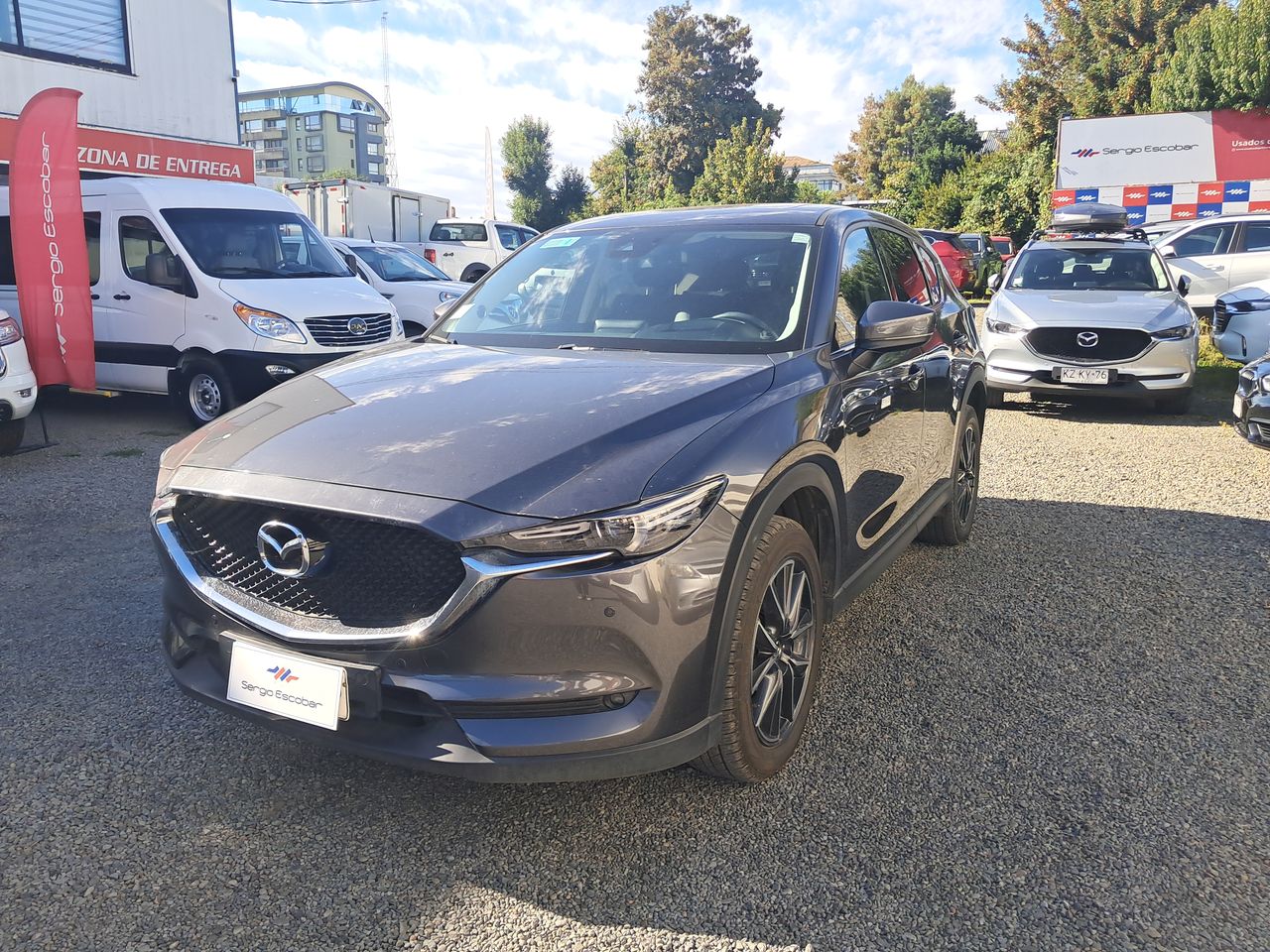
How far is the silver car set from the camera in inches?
322

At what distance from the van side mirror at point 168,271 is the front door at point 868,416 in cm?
659

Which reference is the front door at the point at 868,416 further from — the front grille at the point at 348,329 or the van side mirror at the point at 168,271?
the van side mirror at the point at 168,271

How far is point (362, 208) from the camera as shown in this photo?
66.8 ft

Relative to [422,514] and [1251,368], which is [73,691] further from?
[1251,368]

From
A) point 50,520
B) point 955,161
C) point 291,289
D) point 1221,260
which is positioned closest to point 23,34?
point 291,289

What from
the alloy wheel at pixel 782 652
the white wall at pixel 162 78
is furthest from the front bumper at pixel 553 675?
the white wall at pixel 162 78

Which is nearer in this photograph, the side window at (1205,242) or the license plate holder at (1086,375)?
the license plate holder at (1086,375)

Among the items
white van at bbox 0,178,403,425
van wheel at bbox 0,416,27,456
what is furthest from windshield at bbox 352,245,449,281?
van wheel at bbox 0,416,27,456

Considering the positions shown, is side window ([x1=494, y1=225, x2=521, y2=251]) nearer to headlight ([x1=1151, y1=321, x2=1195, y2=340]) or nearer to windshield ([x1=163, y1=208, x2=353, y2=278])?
windshield ([x1=163, y1=208, x2=353, y2=278])

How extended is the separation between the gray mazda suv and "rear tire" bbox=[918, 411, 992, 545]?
1.55 meters

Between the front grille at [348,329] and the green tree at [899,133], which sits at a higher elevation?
the green tree at [899,133]

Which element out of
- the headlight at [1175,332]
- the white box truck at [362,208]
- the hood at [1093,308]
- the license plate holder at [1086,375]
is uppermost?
the white box truck at [362,208]

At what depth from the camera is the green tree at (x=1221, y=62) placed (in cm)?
2292

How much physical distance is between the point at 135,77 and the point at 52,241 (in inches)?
307
